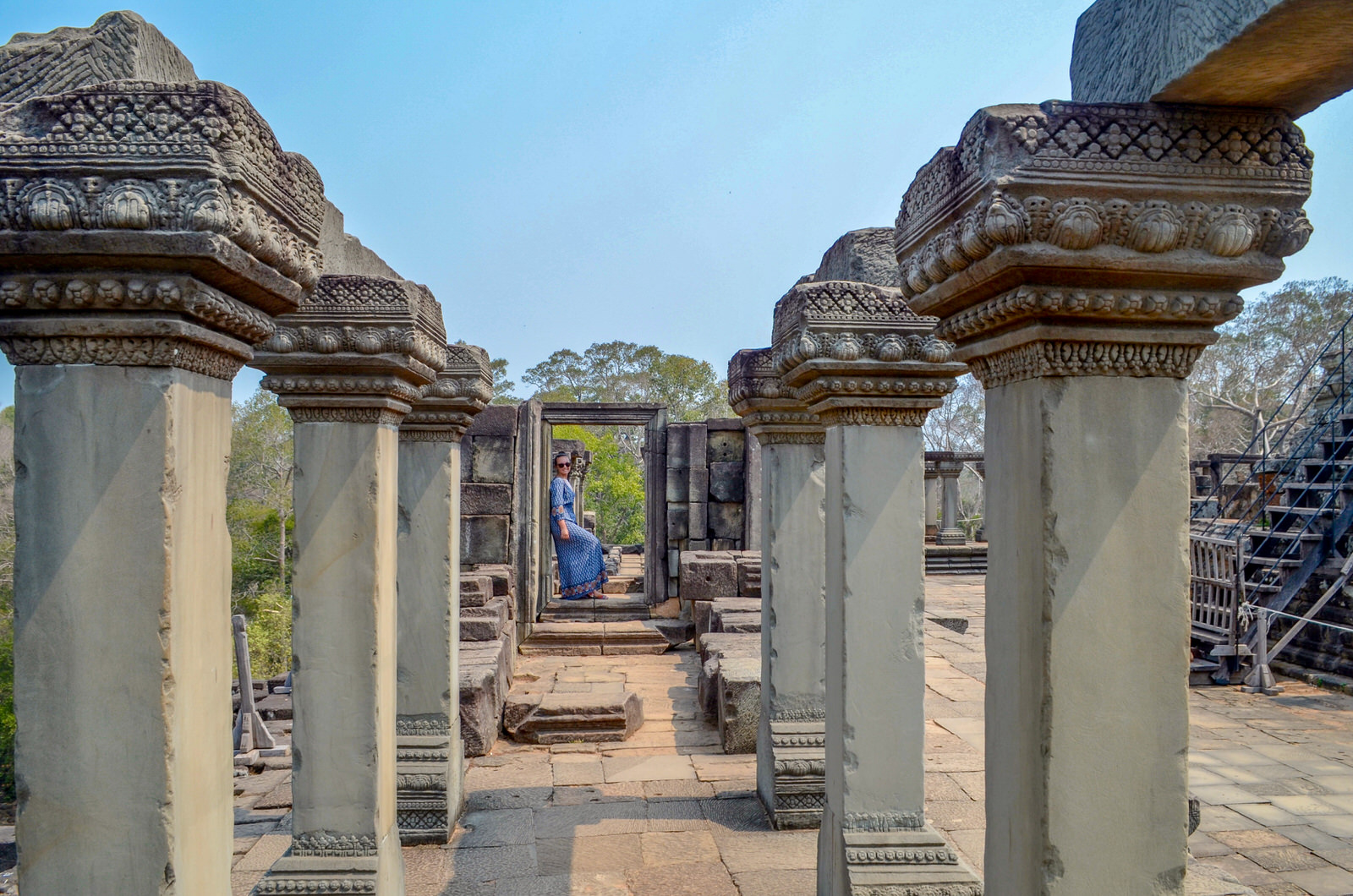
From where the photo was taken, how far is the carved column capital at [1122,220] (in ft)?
5.12

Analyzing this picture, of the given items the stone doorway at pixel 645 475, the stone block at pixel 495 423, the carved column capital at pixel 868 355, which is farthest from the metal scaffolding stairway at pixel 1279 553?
the stone block at pixel 495 423

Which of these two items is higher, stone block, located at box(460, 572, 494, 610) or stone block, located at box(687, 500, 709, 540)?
stone block, located at box(687, 500, 709, 540)

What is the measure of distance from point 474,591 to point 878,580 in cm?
522

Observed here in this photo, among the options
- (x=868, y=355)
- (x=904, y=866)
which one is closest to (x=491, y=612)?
(x=904, y=866)

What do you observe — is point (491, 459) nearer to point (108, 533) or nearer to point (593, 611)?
point (593, 611)

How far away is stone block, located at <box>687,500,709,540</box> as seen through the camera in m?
11.3

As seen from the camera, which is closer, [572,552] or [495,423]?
[495,423]

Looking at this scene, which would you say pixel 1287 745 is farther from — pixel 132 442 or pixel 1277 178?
pixel 132 442

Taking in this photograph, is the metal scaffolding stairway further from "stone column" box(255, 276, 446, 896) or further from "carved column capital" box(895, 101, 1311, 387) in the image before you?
"stone column" box(255, 276, 446, 896)

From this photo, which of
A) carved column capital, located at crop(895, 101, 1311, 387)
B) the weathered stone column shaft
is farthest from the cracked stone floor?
the weathered stone column shaft

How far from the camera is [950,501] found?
1719cm

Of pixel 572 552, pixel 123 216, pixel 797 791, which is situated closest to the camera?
pixel 123 216

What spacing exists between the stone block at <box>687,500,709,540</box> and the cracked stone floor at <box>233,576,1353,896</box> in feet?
14.5

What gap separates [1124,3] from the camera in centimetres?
163
